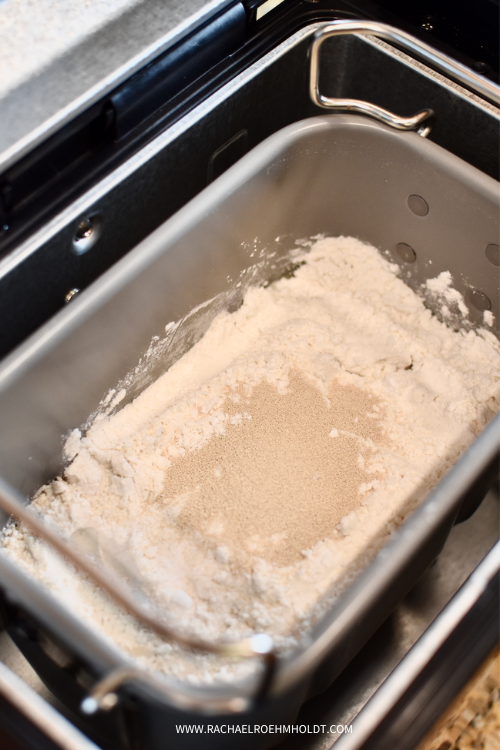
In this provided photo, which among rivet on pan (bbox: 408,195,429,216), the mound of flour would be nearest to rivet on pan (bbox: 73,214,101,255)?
the mound of flour

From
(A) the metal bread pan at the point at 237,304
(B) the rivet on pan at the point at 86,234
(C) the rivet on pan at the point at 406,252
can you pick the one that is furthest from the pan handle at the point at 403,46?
(B) the rivet on pan at the point at 86,234

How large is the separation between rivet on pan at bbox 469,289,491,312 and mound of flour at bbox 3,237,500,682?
5 centimetres

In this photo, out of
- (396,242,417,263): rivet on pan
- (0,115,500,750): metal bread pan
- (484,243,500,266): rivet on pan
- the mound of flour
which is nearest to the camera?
(0,115,500,750): metal bread pan

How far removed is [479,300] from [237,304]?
1.24 ft

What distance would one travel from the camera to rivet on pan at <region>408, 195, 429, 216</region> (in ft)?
3.49

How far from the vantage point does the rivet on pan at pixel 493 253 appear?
102cm

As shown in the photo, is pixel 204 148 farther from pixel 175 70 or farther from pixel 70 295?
pixel 70 295

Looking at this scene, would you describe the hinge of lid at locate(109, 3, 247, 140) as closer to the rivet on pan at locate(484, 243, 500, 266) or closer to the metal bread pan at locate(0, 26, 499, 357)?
the metal bread pan at locate(0, 26, 499, 357)

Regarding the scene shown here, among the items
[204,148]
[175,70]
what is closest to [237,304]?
[204,148]

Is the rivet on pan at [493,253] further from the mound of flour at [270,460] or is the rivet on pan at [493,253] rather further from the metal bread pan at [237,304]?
the mound of flour at [270,460]

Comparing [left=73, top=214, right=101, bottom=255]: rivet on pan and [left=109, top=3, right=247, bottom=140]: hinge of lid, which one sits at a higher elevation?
[left=109, top=3, right=247, bottom=140]: hinge of lid

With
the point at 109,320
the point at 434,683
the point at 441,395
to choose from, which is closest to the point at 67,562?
the point at 109,320

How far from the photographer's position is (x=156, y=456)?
3.12ft

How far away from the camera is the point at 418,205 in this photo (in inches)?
42.2
